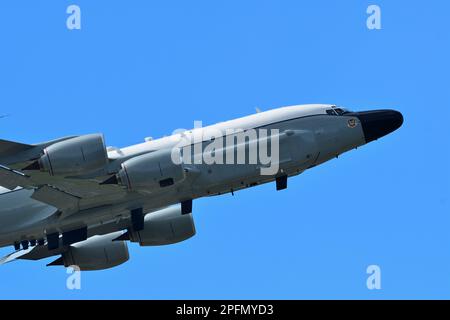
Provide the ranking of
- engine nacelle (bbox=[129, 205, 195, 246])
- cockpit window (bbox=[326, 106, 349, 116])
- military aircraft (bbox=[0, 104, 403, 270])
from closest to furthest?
military aircraft (bbox=[0, 104, 403, 270])
cockpit window (bbox=[326, 106, 349, 116])
engine nacelle (bbox=[129, 205, 195, 246])

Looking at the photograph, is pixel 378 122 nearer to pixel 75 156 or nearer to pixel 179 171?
pixel 179 171

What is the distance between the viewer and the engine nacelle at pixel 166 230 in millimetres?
65500

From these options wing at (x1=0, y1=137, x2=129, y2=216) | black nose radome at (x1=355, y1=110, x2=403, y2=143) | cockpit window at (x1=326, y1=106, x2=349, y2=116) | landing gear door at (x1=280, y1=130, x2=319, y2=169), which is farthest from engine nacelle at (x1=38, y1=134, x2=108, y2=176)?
black nose radome at (x1=355, y1=110, x2=403, y2=143)

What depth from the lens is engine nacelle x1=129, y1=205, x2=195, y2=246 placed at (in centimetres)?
6550

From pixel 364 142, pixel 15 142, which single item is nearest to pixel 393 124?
pixel 364 142

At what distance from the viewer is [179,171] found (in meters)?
55.9

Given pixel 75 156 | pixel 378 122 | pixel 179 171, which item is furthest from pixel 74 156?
pixel 378 122

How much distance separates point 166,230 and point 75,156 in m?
13.1

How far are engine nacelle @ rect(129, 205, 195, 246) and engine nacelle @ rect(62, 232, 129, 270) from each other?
2.28 meters

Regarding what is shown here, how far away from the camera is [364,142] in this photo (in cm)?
6066

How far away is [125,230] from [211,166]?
9.53 m

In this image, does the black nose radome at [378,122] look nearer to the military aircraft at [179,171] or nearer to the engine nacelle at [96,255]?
the military aircraft at [179,171]

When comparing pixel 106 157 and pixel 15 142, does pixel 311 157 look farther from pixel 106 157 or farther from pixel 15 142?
pixel 15 142

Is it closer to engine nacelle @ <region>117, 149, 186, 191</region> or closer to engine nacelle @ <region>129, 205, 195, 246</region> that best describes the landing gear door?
engine nacelle @ <region>117, 149, 186, 191</region>
